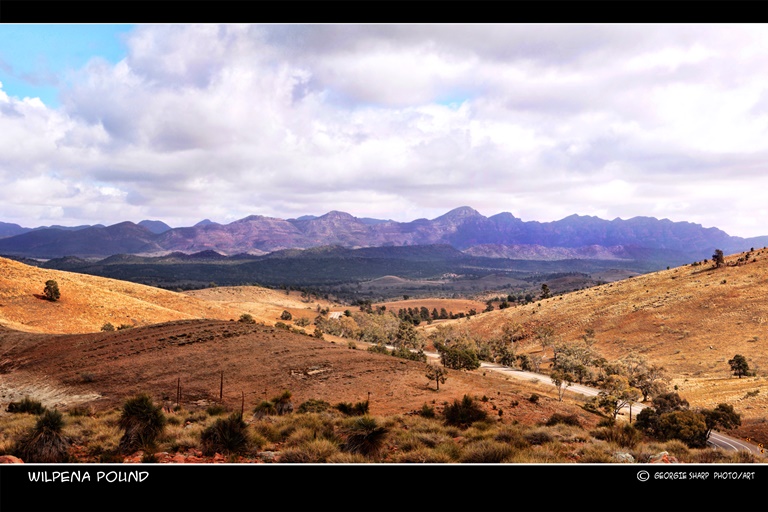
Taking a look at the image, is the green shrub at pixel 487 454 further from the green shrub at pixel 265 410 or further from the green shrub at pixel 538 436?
the green shrub at pixel 265 410

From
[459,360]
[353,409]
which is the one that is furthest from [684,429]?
[459,360]

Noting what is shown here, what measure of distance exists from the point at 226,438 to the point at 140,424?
2351mm

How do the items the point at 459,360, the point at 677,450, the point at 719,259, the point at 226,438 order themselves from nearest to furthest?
1. the point at 226,438
2. the point at 677,450
3. the point at 459,360
4. the point at 719,259

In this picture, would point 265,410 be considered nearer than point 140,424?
No

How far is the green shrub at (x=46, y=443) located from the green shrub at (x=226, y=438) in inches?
96.5

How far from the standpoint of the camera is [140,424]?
937 cm

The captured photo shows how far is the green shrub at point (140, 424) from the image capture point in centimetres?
905

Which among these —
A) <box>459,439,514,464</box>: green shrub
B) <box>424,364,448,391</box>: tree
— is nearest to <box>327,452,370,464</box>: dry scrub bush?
<box>459,439,514,464</box>: green shrub

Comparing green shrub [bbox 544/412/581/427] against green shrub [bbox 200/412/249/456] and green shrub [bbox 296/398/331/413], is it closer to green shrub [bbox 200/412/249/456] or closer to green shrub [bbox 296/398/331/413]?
green shrub [bbox 296/398/331/413]

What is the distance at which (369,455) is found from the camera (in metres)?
8.23

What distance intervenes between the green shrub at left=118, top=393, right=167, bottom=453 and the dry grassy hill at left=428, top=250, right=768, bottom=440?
3649 cm

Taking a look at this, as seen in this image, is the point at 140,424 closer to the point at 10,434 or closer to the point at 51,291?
the point at 10,434

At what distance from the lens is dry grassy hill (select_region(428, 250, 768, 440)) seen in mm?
41812
